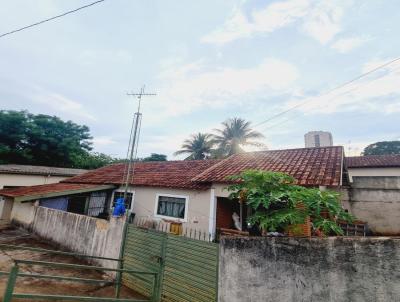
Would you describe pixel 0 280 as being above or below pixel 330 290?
below

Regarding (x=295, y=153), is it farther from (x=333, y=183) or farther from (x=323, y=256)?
(x=323, y=256)

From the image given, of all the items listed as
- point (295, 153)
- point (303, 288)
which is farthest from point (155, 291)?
point (295, 153)

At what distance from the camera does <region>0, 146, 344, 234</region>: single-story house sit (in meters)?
9.67

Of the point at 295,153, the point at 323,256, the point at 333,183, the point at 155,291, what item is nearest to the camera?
the point at 323,256

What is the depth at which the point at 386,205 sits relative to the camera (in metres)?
11.1

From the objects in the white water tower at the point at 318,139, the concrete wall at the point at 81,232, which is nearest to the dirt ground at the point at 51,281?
the concrete wall at the point at 81,232

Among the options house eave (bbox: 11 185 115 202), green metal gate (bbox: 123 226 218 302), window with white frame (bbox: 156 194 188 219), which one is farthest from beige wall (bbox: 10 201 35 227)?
green metal gate (bbox: 123 226 218 302)

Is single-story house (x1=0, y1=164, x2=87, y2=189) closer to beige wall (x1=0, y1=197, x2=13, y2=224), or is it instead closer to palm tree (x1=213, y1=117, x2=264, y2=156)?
beige wall (x1=0, y1=197, x2=13, y2=224)

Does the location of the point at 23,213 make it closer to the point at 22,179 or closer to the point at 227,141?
the point at 22,179

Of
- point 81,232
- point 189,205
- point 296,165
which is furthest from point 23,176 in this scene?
point 296,165

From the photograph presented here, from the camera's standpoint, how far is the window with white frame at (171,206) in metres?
11.4

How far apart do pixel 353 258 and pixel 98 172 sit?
1777 centimetres

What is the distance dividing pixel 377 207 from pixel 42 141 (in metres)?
29.4

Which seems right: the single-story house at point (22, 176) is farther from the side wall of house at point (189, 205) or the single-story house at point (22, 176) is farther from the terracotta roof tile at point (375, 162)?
the terracotta roof tile at point (375, 162)
